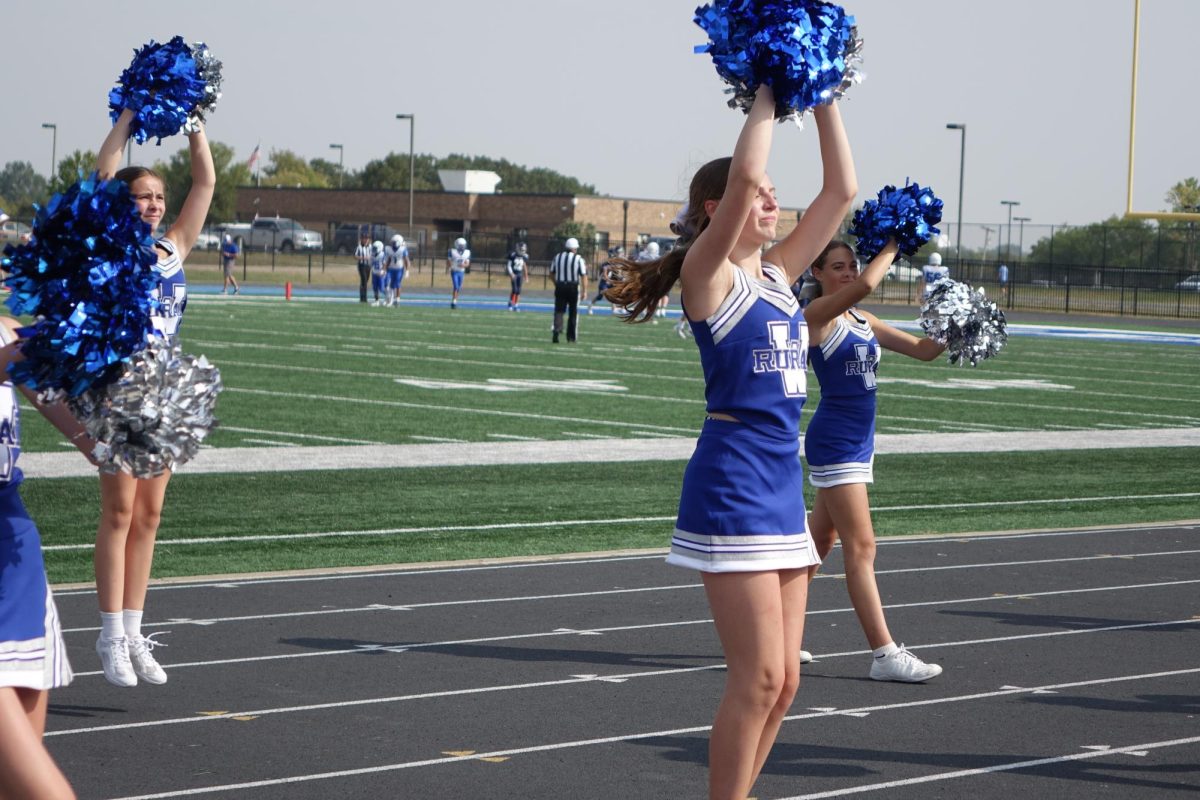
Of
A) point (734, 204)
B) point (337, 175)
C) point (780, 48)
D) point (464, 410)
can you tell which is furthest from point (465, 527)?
point (337, 175)

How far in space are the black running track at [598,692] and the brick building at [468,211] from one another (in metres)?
69.8

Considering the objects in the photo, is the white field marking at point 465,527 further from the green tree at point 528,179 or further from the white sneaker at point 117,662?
the green tree at point 528,179

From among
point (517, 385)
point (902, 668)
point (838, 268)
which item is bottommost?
point (902, 668)

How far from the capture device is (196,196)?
583 cm

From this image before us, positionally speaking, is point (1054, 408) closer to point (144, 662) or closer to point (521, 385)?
point (521, 385)

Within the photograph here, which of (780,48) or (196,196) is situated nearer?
(780,48)

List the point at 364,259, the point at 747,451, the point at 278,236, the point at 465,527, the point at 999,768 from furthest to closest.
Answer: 1. the point at 278,236
2. the point at 364,259
3. the point at 465,527
4. the point at 999,768
5. the point at 747,451

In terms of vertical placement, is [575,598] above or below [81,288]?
below

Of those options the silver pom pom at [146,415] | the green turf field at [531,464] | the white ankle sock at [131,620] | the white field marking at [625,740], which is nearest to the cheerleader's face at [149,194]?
the white ankle sock at [131,620]

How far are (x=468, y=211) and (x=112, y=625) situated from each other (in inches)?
3138

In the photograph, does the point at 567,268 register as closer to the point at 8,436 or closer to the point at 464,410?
the point at 464,410

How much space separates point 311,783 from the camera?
4691mm

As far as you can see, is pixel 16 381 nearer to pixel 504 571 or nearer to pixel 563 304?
pixel 504 571

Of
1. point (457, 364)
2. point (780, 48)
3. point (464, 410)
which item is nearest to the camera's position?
point (780, 48)
